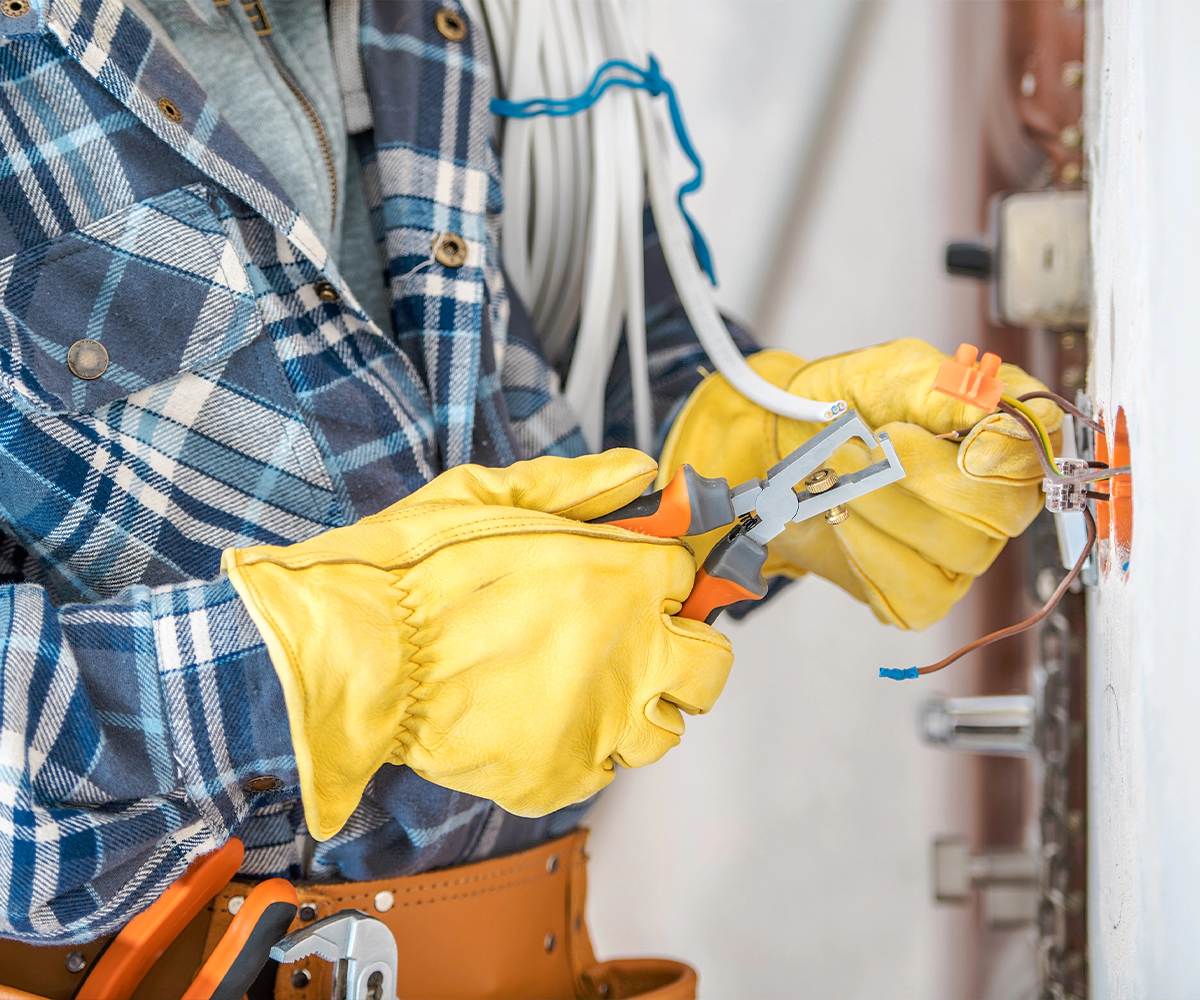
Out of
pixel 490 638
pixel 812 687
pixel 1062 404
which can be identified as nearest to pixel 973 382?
pixel 1062 404

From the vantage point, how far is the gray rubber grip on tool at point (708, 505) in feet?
1.86

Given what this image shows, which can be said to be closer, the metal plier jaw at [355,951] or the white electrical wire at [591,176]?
the metal plier jaw at [355,951]

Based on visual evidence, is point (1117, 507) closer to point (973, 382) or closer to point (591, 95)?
point (973, 382)

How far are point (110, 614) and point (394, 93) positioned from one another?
450 millimetres

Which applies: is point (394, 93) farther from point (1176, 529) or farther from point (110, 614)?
point (1176, 529)

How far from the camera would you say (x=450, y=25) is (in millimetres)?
769

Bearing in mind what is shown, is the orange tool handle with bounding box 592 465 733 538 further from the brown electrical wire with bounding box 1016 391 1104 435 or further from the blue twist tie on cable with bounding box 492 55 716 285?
the blue twist tie on cable with bounding box 492 55 716 285

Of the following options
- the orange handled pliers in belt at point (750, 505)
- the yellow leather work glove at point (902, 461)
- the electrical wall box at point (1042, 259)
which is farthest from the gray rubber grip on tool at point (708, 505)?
the electrical wall box at point (1042, 259)

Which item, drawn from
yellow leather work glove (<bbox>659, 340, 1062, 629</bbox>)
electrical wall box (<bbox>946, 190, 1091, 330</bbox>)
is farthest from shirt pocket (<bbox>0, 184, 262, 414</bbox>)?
electrical wall box (<bbox>946, 190, 1091, 330</bbox>)

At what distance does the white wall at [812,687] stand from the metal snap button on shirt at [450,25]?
0.54 metres

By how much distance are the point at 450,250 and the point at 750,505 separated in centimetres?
32

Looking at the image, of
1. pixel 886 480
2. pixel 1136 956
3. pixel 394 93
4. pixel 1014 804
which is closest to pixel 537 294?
pixel 394 93

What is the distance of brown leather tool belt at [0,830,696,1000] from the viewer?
604 millimetres

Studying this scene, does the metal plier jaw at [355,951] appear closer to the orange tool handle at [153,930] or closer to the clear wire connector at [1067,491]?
the orange tool handle at [153,930]
